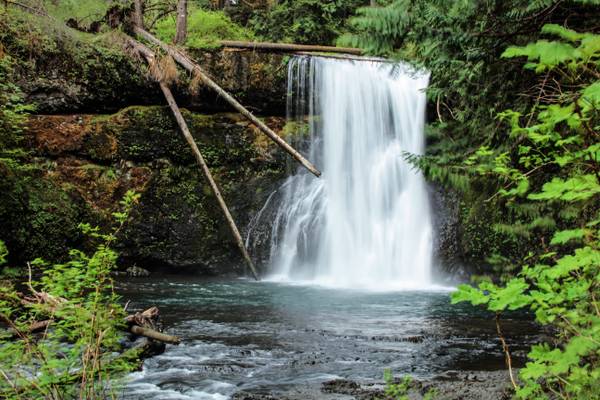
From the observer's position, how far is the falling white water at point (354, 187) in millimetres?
12758

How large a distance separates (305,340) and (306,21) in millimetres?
12630

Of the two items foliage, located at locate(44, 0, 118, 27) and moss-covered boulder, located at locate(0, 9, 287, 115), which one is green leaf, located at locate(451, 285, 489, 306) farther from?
foliage, located at locate(44, 0, 118, 27)

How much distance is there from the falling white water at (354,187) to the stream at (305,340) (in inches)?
89.1

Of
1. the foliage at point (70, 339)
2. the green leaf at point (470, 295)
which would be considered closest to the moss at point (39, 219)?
the foliage at point (70, 339)

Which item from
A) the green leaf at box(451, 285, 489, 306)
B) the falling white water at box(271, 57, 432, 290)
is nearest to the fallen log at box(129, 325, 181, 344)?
the green leaf at box(451, 285, 489, 306)

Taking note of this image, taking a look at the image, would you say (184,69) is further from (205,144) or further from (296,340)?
(296,340)

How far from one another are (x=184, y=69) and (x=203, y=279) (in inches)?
211

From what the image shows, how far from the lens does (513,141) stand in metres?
4.53

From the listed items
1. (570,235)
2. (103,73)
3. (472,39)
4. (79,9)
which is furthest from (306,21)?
(570,235)

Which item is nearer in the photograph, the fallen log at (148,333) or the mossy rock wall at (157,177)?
the fallen log at (148,333)

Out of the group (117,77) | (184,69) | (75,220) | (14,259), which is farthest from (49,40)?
(14,259)

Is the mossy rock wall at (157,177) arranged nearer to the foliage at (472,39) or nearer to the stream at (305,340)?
the stream at (305,340)

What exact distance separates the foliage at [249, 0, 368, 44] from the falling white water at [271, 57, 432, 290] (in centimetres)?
275

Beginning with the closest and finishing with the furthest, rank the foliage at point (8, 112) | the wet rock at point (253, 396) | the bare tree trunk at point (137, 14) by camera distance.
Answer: the wet rock at point (253, 396) < the foliage at point (8, 112) < the bare tree trunk at point (137, 14)
